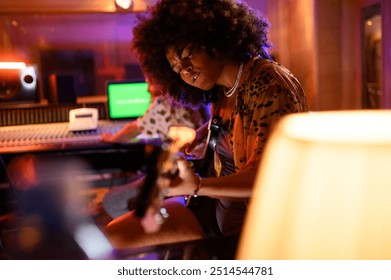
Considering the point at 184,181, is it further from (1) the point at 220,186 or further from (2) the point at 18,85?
(2) the point at 18,85

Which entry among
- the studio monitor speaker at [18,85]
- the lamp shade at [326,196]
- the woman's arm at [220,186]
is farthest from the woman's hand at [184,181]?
the studio monitor speaker at [18,85]

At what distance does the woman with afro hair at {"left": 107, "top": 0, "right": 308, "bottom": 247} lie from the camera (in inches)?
45.6

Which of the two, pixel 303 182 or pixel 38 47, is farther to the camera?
pixel 38 47

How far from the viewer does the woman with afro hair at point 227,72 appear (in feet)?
3.80

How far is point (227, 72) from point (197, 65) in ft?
0.34

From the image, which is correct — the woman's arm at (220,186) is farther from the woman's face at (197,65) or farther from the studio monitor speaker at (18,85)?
the studio monitor speaker at (18,85)

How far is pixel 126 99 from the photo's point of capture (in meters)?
3.45

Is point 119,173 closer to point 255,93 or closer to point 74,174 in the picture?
point 74,174

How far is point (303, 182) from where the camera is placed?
48cm

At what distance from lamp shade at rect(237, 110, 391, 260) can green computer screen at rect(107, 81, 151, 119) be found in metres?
2.99

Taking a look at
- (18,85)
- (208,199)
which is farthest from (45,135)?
(208,199)

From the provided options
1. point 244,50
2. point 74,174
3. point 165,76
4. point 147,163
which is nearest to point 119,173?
point 74,174

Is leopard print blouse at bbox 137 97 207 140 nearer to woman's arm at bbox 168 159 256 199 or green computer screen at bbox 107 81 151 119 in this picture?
green computer screen at bbox 107 81 151 119
